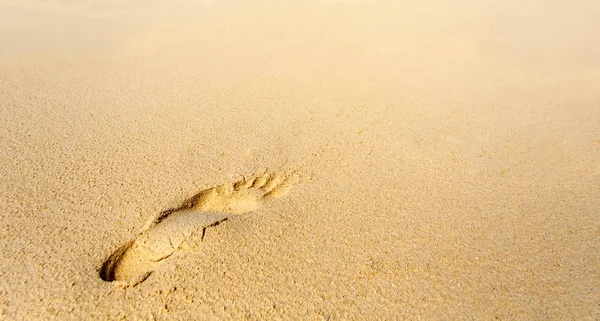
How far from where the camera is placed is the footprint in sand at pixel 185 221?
133 centimetres

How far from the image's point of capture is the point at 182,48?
9.82 ft

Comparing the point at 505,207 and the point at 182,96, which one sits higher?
the point at 182,96

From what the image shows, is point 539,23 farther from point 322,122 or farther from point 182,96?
point 182,96

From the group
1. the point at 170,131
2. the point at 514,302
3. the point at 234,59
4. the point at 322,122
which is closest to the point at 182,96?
the point at 170,131

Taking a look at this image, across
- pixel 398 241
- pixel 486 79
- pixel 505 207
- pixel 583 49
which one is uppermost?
pixel 398 241

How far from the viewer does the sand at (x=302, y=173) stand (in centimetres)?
126

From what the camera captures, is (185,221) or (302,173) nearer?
(185,221)

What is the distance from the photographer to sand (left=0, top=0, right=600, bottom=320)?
4.14 feet

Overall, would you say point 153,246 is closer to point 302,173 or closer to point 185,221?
point 185,221

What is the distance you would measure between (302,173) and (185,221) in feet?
1.72

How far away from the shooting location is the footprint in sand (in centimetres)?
133

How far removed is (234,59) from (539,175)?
6.47 feet

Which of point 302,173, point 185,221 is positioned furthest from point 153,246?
point 302,173

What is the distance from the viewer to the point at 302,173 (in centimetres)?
175
